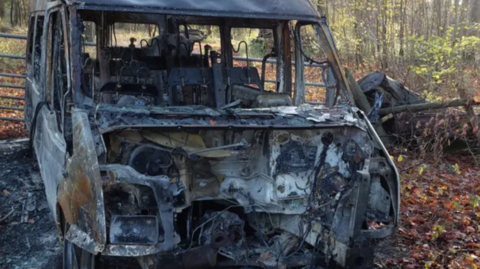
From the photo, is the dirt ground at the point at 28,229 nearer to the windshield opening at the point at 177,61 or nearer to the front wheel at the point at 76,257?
the front wheel at the point at 76,257

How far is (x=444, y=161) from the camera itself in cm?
848

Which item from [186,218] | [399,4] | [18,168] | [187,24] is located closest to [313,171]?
[186,218]

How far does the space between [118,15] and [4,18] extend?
796 inches

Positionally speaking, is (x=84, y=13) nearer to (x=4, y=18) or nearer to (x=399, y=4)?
(x=399, y=4)

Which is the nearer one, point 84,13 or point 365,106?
point 84,13

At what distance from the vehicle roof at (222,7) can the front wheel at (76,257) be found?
1937mm

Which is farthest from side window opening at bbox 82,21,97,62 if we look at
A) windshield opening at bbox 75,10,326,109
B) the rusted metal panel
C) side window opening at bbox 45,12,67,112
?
the rusted metal panel

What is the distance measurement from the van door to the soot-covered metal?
0.03m

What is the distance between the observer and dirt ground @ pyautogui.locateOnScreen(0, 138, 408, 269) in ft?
16.2

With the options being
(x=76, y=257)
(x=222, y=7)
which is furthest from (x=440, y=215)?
(x=76, y=257)

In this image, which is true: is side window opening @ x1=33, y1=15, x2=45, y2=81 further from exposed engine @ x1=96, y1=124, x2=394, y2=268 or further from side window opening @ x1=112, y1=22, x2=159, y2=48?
exposed engine @ x1=96, y1=124, x2=394, y2=268

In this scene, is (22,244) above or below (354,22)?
below

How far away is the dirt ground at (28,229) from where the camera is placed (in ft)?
16.2

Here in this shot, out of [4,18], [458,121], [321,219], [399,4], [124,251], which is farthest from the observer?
[4,18]
